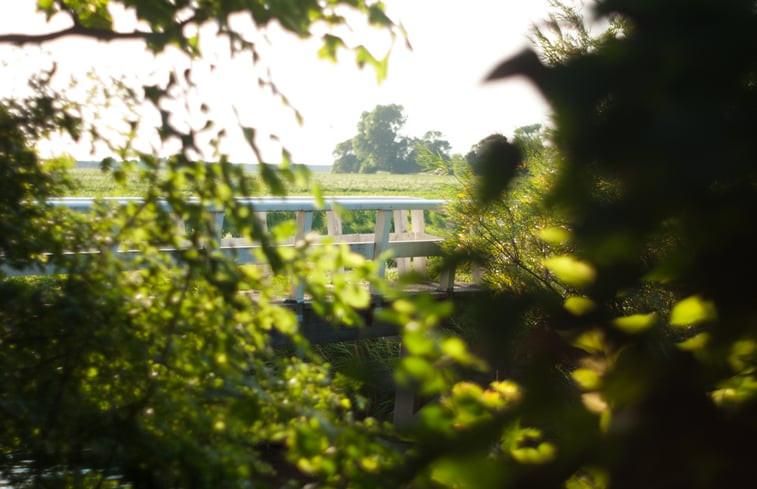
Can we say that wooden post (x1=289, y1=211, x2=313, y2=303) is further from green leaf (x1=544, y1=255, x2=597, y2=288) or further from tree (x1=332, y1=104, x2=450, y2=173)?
tree (x1=332, y1=104, x2=450, y2=173)

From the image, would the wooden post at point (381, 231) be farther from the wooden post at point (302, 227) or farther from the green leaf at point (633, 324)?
the green leaf at point (633, 324)

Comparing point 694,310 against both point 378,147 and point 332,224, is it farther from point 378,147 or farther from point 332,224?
point 378,147

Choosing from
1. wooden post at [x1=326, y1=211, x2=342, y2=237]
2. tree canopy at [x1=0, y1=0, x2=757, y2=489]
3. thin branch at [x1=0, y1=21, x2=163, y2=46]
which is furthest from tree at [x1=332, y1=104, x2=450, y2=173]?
tree canopy at [x1=0, y1=0, x2=757, y2=489]

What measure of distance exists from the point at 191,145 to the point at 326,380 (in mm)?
598

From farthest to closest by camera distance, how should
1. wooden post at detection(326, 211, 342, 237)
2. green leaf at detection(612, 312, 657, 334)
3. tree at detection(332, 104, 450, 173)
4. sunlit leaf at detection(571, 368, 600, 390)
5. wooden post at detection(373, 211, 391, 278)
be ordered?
1. tree at detection(332, 104, 450, 173)
2. wooden post at detection(326, 211, 342, 237)
3. wooden post at detection(373, 211, 391, 278)
4. sunlit leaf at detection(571, 368, 600, 390)
5. green leaf at detection(612, 312, 657, 334)

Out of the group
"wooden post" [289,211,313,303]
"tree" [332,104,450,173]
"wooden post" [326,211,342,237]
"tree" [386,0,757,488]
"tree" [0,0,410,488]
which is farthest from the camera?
"tree" [332,104,450,173]

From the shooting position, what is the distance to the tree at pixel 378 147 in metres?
28.6

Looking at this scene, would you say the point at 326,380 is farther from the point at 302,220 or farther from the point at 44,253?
the point at 302,220

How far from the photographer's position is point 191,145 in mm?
1639

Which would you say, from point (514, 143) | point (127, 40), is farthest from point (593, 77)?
point (127, 40)

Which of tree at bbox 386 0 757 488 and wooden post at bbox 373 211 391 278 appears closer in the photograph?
tree at bbox 386 0 757 488

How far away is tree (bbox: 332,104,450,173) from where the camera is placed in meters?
28.6

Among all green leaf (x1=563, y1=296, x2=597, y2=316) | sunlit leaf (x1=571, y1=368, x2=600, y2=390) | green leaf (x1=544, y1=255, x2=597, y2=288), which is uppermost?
green leaf (x1=544, y1=255, x2=597, y2=288)

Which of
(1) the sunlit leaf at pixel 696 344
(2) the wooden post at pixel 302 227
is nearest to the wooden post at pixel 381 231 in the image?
(2) the wooden post at pixel 302 227
